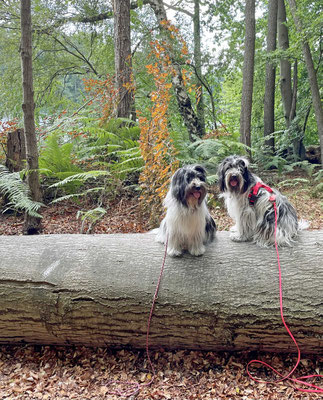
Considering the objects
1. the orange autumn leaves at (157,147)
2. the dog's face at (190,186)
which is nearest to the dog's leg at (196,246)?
the dog's face at (190,186)

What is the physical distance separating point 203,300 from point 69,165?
4.69 meters

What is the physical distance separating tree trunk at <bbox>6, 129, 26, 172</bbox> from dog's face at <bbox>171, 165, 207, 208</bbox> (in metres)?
4.81

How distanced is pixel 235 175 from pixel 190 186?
696 mm

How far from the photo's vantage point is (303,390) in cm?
295

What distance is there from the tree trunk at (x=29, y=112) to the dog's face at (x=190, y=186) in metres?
3.20

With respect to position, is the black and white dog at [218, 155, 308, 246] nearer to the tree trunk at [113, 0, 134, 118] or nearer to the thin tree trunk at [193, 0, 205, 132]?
the tree trunk at [113, 0, 134, 118]

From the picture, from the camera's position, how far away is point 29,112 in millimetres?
5371

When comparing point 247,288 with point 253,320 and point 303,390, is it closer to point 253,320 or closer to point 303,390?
point 253,320

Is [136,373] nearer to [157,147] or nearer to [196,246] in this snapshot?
[196,246]

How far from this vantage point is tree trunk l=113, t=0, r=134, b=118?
805cm

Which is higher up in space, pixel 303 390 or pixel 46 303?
pixel 46 303

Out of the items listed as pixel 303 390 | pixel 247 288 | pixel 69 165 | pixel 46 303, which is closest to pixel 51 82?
pixel 69 165

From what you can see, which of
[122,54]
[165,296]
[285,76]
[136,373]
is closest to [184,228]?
[165,296]

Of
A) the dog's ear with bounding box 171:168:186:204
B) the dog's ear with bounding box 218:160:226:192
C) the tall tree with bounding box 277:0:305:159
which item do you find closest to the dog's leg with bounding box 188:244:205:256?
the dog's ear with bounding box 171:168:186:204
